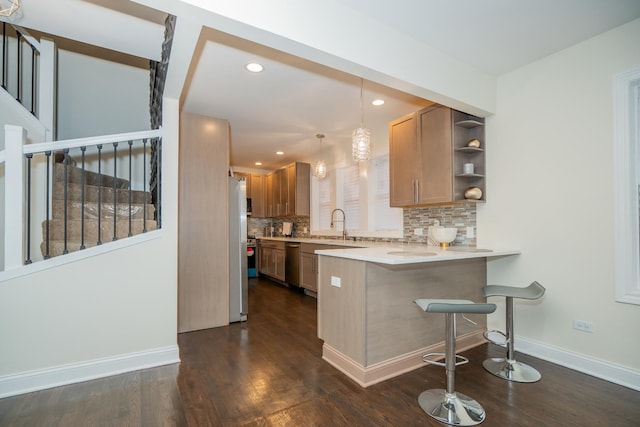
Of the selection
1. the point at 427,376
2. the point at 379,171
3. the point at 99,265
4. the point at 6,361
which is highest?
the point at 379,171

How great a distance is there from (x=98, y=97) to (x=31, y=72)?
838 millimetres

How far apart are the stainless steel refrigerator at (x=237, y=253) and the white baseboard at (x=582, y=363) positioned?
122 inches

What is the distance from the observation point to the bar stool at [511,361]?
238 cm

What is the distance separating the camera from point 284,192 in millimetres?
6594

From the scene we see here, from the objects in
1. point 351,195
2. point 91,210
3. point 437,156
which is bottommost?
point 91,210

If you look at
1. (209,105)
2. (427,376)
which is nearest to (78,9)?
(209,105)

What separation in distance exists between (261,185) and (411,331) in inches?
233

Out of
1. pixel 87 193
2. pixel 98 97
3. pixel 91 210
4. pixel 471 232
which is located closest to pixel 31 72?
pixel 98 97

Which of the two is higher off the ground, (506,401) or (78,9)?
(78,9)

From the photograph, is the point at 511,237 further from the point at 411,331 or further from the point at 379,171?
the point at 379,171

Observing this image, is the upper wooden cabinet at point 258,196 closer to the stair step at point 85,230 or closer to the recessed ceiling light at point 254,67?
the stair step at point 85,230

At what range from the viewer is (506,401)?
2.06 m

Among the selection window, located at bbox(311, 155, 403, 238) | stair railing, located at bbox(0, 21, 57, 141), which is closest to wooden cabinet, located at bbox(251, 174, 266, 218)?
window, located at bbox(311, 155, 403, 238)

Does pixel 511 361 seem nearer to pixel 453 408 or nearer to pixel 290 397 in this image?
pixel 453 408
